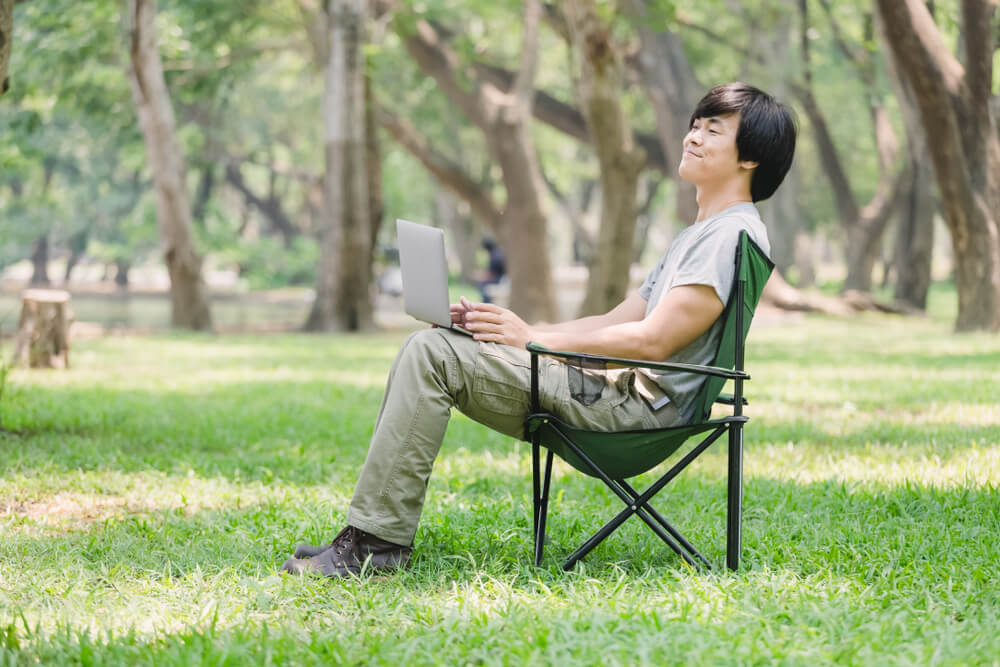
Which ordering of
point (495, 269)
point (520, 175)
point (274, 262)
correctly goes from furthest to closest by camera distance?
1. point (274, 262)
2. point (495, 269)
3. point (520, 175)

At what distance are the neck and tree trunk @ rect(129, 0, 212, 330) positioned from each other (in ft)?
40.7

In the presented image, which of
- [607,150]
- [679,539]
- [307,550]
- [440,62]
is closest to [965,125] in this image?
[607,150]

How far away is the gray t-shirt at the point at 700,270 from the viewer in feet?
11.6

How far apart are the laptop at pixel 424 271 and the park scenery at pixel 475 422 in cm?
83

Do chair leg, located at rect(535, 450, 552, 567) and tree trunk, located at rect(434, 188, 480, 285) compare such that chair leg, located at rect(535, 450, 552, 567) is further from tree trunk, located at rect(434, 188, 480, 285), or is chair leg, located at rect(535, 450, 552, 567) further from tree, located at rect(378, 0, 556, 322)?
tree trunk, located at rect(434, 188, 480, 285)

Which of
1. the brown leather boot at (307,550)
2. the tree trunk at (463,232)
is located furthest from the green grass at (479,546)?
the tree trunk at (463,232)

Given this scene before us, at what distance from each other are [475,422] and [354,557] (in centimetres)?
416

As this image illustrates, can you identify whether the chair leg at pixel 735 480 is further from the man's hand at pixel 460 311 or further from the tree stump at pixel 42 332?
the tree stump at pixel 42 332

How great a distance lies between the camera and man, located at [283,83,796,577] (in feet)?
11.7

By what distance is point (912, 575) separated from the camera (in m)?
3.60

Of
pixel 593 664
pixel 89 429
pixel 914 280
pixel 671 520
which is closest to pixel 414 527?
pixel 593 664

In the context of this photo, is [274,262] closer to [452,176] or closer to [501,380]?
[452,176]

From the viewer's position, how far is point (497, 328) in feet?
11.8

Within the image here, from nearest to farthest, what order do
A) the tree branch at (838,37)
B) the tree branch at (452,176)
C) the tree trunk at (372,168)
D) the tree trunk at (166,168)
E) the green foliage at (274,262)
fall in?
the tree trunk at (166,168) < the tree trunk at (372,168) < the tree branch at (452,176) < the tree branch at (838,37) < the green foliage at (274,262)
